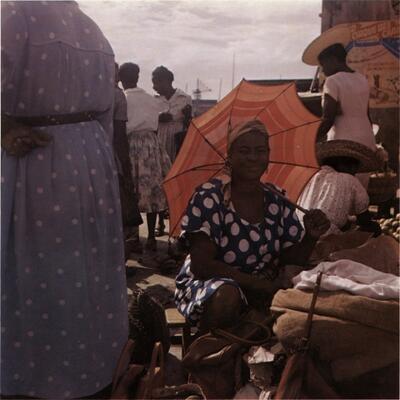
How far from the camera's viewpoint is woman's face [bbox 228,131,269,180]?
273 cm

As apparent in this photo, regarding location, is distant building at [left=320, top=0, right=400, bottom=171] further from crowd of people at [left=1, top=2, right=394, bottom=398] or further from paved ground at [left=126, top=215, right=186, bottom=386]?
crowd of people at [left=1, top=2, right=394, bottom=398]

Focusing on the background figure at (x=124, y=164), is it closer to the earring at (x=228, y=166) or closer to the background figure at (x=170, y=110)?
the earring at (x=228, y=166)

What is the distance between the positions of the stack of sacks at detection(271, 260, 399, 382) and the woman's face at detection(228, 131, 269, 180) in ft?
2.26

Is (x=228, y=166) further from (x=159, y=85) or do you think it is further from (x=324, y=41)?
(x=159, y=85)

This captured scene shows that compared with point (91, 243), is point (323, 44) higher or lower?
higher

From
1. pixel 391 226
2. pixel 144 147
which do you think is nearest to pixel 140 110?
pixel 144 147

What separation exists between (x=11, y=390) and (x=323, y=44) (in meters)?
3.81

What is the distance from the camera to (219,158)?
311cm

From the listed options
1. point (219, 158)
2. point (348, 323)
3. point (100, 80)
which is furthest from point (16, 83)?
point (348, 323)

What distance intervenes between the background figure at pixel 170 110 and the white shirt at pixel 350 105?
8.89 ft

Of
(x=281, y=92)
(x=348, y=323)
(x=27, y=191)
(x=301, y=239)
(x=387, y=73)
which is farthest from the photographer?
(x=387, y=73)

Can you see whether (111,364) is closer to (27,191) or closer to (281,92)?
(27,191)

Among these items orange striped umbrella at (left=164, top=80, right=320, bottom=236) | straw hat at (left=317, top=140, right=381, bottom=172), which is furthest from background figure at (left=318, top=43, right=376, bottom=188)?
orange striped umbrella at (left=164, top=80, right=320, bottom=236)

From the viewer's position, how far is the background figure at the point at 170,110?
22.8 ft
